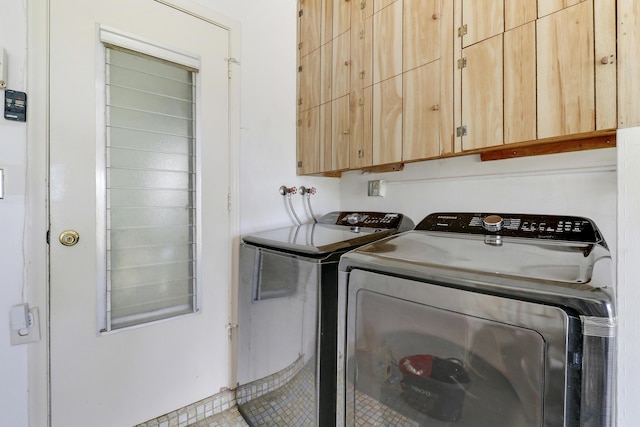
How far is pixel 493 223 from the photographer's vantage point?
134 cm

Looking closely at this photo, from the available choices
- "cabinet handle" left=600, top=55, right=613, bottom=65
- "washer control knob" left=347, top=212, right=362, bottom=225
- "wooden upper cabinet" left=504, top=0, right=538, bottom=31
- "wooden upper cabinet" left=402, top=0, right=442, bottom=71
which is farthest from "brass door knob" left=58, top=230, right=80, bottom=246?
"cabinet handle" left=600, top=55, right=613, bottom=65

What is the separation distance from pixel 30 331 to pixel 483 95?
2.26m

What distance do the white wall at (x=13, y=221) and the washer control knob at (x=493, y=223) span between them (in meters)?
2.07

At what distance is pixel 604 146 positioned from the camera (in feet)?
3.97

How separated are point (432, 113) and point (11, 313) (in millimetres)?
2127

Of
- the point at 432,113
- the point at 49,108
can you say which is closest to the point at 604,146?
the point at 432,113

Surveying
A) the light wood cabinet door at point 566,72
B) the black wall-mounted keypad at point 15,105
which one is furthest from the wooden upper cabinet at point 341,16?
the black wall-mounted keypad at point 15,105

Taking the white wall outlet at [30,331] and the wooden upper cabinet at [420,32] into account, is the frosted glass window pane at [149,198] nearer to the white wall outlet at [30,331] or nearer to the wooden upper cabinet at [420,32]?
the white wall outlet at [30,331]

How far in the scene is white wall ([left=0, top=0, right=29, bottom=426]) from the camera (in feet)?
4.08

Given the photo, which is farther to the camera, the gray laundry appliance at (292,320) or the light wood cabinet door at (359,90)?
the light wood cabinet door at (359,90)

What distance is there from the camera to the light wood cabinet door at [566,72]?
3.45 ft

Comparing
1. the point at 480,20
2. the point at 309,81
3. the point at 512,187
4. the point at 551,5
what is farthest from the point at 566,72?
the point at 309,81

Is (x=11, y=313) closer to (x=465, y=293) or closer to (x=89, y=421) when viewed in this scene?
(x=89, y=421)

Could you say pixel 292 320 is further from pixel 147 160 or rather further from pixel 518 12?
pixel 518 12
